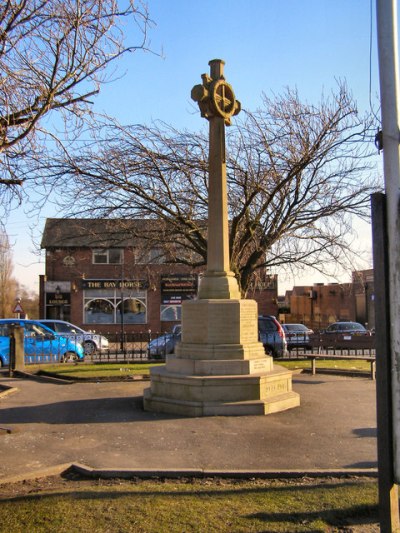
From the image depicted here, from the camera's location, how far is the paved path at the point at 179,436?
18.9 ft

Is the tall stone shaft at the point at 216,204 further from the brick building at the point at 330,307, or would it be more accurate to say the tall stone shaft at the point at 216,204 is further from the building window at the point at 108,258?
the brick building at the point at 330,307

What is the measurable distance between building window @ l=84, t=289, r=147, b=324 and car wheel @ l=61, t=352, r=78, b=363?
1786 cm

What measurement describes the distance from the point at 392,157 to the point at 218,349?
19.8 feet

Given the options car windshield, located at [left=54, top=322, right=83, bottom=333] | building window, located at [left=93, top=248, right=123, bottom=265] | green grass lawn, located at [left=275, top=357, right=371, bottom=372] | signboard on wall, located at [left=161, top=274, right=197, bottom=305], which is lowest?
green grass lawn, located at [left=275, top=357, right=371, bottom=372]

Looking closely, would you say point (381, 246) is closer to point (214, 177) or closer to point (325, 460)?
point (325, 460)

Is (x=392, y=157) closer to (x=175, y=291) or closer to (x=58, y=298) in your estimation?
(x=175, y=291)

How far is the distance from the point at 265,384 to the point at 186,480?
12.0ft

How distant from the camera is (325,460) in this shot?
5824 millimetres

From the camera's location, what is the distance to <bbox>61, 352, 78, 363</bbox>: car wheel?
18416mm

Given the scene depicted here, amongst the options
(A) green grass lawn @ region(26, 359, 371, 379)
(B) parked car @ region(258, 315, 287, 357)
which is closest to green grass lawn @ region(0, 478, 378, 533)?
(A) green grass lawn @ region(26, 359, 371, 379)

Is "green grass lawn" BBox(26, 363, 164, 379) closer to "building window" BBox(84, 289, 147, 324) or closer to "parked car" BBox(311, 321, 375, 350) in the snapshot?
"parked car" BBox(311, 321, 375, 350)

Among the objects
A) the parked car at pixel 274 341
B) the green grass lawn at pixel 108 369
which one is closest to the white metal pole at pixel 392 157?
the green grass lawn at pixel 108 369

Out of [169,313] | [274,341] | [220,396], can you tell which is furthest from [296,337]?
[220,396]

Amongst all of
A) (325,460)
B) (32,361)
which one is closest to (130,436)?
(325,460)
